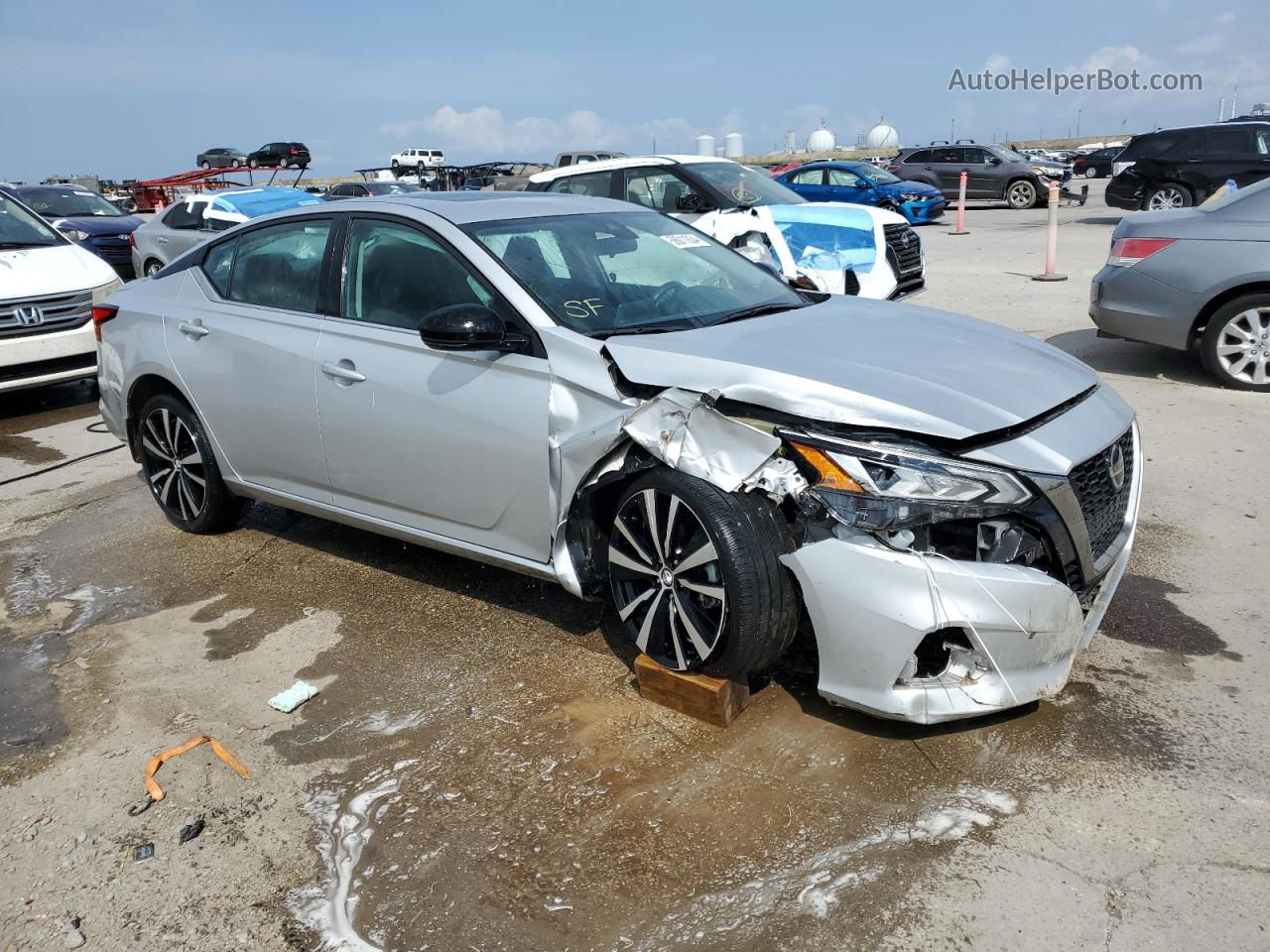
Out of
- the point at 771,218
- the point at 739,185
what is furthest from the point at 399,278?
the point at 739,185

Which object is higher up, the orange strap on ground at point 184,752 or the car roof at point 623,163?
the car roof at point 623,163

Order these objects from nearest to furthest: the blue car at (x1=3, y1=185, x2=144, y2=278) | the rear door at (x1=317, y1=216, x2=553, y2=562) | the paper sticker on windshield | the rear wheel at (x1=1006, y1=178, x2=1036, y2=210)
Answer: the rear door at (x1=317, y1=216, x2=553, y2=562), the paper sticker on windshield, the blue car at (x1=3, y1=185, x2=144, y2=278), the rear wheel at (x1=1006, y1=178, x2=1036, y2=210)

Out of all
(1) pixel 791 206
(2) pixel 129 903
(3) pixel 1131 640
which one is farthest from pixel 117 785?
(1) pixel 791 206

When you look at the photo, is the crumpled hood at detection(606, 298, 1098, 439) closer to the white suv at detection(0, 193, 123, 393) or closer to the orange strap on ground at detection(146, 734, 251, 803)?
the orange strap on ground at detection(146, 734, 251, 803)

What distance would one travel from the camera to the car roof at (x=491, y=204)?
4.33 metres

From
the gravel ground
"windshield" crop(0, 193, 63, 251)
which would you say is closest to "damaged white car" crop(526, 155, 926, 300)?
"windshield" crop(0, 193, 63, 251)

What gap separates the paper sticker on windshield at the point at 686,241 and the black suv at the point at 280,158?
1746 cm

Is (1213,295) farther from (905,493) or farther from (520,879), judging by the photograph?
(520,879)

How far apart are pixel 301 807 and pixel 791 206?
7.94 meters

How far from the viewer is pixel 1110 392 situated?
151 inches

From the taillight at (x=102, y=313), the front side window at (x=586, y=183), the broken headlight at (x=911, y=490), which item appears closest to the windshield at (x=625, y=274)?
the broken headlight at (x=911, y=490)

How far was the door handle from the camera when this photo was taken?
423 cm

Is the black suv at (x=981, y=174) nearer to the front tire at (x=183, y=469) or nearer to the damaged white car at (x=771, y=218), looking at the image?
the damaged white car at (x=771, y=218)

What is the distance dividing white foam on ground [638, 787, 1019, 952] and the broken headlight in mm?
806
